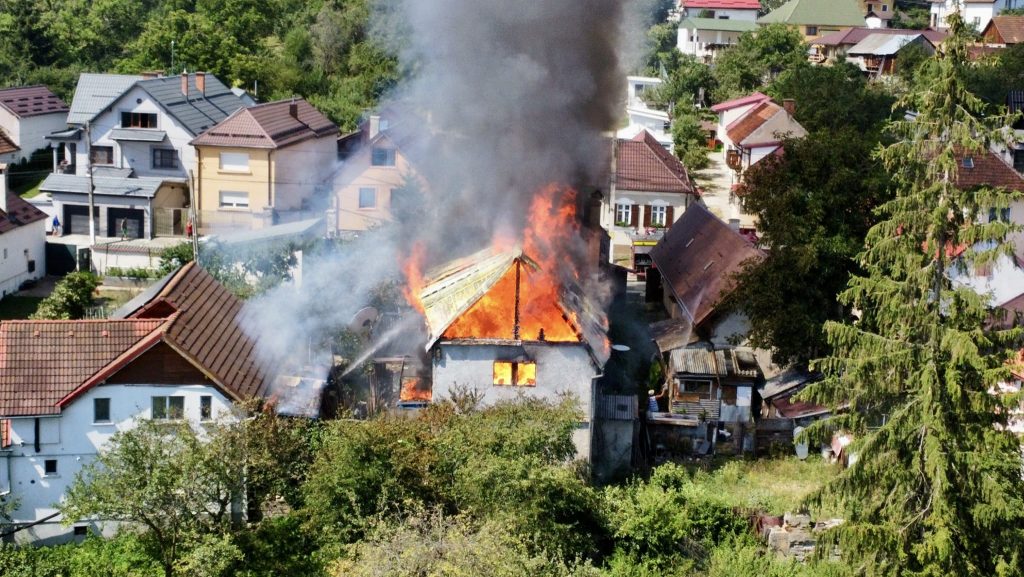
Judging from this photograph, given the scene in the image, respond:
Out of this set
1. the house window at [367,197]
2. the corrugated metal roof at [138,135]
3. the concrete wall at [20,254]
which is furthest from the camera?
the corrugated metal roof at [138,135]

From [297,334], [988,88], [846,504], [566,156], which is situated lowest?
[846,504]

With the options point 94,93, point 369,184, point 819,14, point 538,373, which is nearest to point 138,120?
point 94,93

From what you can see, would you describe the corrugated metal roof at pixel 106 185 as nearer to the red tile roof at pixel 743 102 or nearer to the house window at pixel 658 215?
the house window at pixel 658 215

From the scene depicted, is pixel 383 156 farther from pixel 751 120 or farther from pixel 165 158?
pixel 751 120

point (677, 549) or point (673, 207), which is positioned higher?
point (673, 207)

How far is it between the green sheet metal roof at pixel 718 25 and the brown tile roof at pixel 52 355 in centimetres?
6511

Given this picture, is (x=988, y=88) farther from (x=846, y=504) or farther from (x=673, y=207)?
(x=846, y=504)

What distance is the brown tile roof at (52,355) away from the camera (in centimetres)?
2339

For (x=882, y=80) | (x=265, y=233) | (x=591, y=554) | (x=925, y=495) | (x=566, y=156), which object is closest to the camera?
(x=925, y=495)

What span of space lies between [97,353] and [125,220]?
21.2 metres

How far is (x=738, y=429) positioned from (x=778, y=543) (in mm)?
5356

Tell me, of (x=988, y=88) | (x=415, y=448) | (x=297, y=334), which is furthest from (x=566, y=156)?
(x=988, y=88)

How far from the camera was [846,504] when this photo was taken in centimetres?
2003

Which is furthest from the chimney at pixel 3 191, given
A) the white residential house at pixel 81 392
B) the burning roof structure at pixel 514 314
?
the burning roof structure at pixel 514 314
